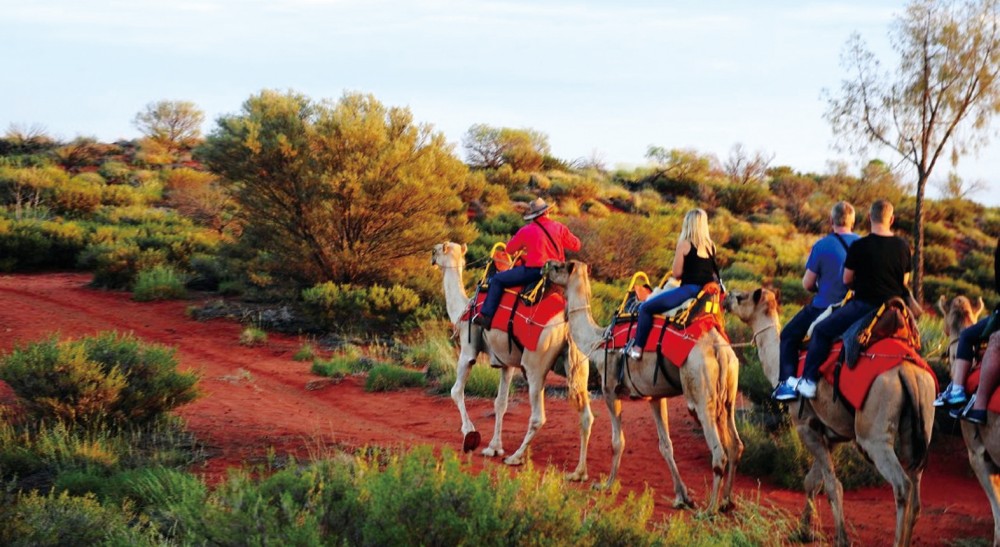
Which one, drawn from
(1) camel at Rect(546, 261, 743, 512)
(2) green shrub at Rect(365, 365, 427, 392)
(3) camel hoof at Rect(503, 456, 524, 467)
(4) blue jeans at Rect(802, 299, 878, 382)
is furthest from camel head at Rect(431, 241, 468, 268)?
(4) blue jeans at Rect(802, 299, 878, 382)

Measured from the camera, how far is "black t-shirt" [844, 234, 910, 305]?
764cm

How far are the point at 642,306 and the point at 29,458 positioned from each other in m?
6.28

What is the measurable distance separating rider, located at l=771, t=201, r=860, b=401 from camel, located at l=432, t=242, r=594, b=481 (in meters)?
2.56

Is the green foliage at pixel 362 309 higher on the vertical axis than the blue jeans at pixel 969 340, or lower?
lower

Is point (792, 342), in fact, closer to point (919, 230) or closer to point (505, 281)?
point (505, 281)

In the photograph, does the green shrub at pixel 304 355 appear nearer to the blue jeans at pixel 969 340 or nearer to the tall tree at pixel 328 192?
the tall tree at pixel 328 192

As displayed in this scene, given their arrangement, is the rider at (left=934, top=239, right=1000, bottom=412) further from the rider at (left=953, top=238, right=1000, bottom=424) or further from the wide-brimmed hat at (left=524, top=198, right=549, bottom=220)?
the wide-brimmed hat at (left=524, top=198, right=549, bottom=220)

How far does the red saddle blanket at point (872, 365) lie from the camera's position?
7371mm

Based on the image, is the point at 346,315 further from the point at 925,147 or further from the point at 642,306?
the point at 925,147

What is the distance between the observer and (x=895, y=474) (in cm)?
725

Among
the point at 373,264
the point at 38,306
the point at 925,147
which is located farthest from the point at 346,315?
the point at 925,147

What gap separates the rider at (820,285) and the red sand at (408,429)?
1.68 m

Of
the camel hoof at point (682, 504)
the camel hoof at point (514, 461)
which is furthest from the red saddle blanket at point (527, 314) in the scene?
the camel hoof at point (682, 504)

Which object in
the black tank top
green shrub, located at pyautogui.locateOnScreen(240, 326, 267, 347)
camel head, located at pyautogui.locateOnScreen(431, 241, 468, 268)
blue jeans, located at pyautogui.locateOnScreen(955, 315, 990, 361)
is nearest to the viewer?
blue jeans, located at pyautogui.locateOnScreen(955, 315, 990, 361)
